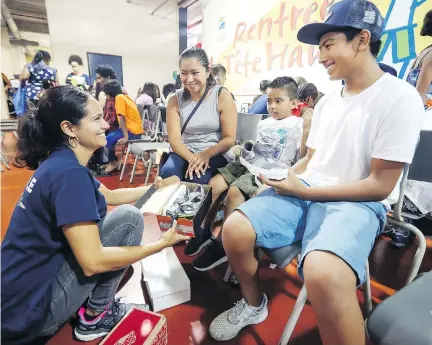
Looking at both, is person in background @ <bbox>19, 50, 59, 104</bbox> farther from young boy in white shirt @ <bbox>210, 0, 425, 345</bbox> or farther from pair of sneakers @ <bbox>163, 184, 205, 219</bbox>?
young boy in white shirt @ <bbox>210, 0, 425, 345</bbox>

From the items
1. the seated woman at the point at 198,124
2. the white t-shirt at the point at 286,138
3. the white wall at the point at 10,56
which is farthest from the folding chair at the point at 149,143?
the white wall at the point at 10,56

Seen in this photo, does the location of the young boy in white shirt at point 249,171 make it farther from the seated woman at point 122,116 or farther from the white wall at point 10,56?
the white wall at point 10,56

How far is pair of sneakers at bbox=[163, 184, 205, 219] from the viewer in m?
1.21

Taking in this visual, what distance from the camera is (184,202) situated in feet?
4.32

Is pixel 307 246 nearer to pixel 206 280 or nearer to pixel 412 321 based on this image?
pixel 412 321

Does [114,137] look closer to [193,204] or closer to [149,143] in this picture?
[149,143]

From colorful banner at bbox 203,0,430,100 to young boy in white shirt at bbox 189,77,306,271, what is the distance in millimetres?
1785

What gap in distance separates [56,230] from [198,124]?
42.9 inches

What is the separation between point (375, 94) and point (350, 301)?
0.71 meters

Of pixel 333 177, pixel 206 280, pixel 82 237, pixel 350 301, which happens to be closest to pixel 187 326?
pixel 206 280

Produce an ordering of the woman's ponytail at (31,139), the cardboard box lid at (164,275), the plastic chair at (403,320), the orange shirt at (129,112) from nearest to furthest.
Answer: the plastic chair at (403,320)
the woman's ponytail at (31,139)
the cardboard box lid at (164,275)
the orange shirt at (129,112)

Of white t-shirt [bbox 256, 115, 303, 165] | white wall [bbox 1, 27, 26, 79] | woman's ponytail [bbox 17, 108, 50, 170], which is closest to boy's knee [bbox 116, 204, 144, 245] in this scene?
woman's ponytail [bbox 17, 108, 50, 170]

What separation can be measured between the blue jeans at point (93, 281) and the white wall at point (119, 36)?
807 centimetres

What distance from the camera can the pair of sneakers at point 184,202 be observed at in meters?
1.21
